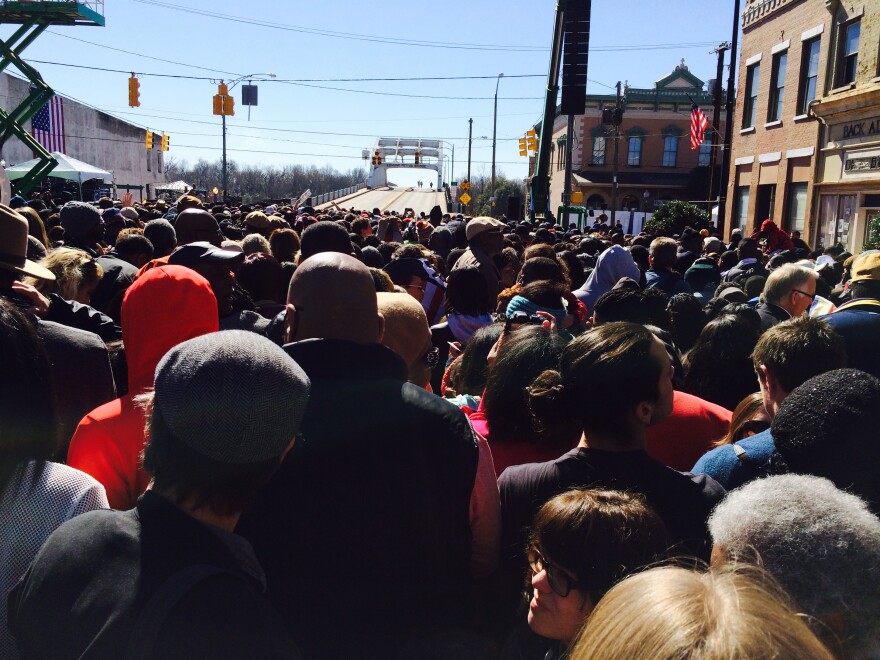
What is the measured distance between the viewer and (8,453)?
1.81m

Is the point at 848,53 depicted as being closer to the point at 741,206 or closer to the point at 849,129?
the point at 849,129

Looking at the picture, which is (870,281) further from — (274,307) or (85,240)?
(85,240)

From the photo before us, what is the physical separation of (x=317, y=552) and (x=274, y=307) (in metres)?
2.65

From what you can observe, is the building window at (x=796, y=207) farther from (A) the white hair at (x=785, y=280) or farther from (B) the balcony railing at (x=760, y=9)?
(A) the white hair at (x=785, y=280)

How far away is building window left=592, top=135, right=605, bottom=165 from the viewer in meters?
54.8

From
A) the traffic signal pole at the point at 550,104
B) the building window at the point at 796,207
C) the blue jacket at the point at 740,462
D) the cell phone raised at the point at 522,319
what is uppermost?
the traffic signal pole at the point at 550,104

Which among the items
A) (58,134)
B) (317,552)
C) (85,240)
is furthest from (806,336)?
(58,134)

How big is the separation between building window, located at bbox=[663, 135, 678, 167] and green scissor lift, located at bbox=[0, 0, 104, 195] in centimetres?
Answer: 3903

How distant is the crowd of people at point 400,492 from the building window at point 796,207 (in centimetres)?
2002

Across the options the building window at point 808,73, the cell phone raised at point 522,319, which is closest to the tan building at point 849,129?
the building window at point 808,73

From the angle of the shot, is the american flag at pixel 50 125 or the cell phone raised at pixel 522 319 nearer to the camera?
the cell phone raised at pixel 522 319

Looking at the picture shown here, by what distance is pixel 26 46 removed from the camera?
81.9ft

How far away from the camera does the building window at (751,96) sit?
80.3 ft

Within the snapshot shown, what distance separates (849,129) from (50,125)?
40.3m
